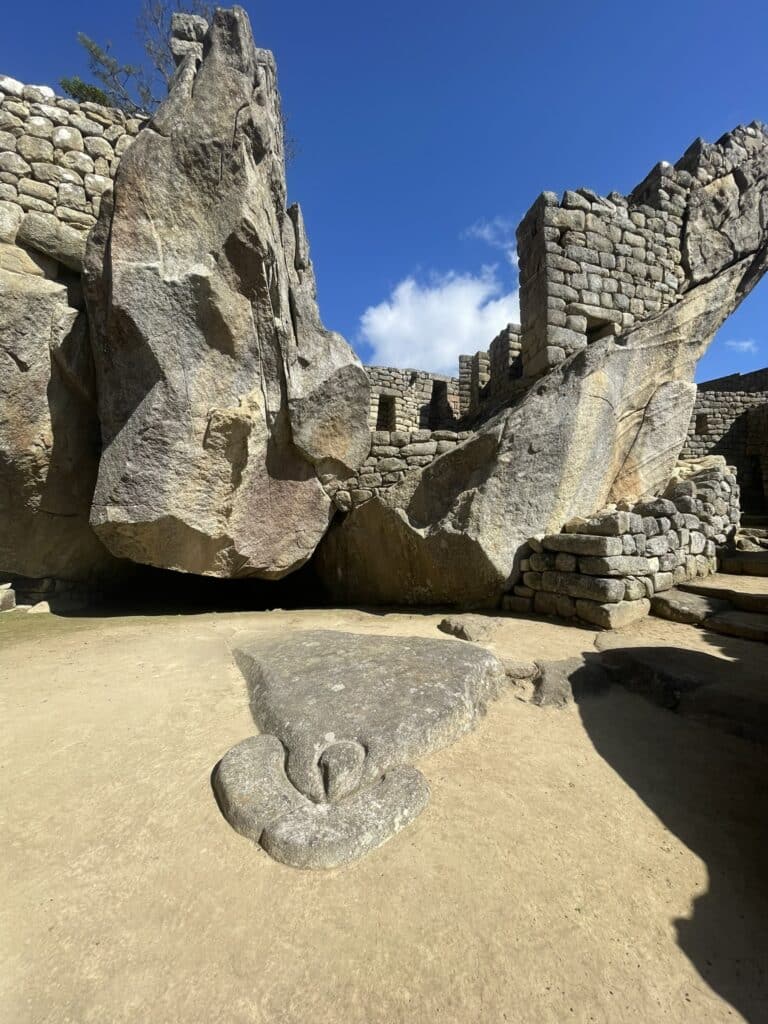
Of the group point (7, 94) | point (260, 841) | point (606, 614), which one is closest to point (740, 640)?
point (606, 614)

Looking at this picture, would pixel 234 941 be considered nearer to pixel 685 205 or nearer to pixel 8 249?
pixel 8 249

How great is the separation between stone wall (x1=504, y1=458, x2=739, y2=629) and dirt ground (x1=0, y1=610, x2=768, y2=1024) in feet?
6.47

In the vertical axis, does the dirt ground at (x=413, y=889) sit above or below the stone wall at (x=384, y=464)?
below

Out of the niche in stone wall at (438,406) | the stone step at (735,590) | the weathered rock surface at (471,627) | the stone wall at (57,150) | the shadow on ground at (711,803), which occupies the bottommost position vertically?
the shadow on ground at (711,803)

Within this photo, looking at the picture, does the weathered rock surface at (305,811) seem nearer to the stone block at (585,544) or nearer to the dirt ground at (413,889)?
the dirt ground at (413,889)

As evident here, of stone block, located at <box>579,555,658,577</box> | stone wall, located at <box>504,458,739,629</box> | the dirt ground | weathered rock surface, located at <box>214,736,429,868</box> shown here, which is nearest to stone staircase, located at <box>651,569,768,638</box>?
stone wall, located at <box>504,458,739,629</box>

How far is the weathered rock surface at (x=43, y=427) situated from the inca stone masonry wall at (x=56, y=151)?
0.69 m

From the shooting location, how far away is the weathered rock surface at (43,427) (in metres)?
4.56

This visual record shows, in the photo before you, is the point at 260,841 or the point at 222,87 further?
the point at 222,87

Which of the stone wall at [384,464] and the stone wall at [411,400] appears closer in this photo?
the stone wall at [384,464]

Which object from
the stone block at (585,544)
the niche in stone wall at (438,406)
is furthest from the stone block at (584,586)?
the niche in stone wall at (438,406)

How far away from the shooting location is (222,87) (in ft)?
15.5

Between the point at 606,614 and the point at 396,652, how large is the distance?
220 centimetres

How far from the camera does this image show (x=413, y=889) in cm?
136
